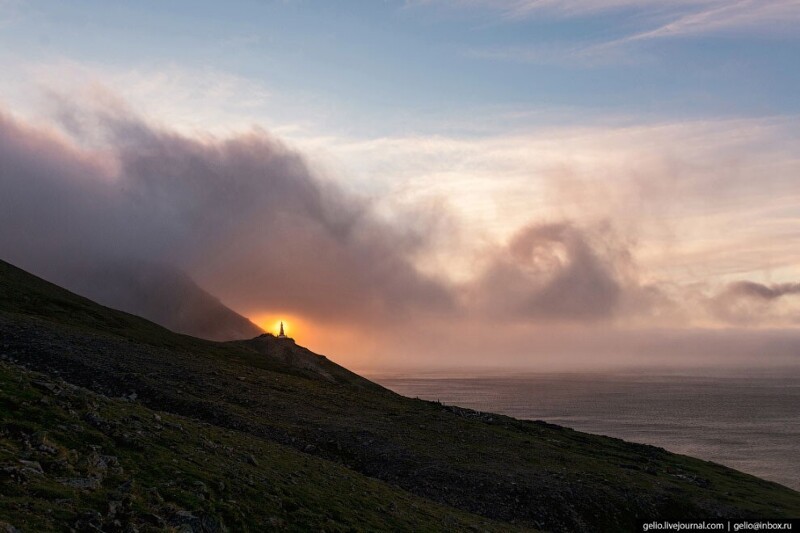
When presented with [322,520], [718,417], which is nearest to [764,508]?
[322,520]

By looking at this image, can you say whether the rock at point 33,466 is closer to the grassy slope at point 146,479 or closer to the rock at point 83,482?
the grassy slope at point 146,479

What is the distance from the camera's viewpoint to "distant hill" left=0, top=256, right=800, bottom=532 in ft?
66.7

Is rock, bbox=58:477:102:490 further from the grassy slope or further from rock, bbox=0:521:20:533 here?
rock, bbox=0:521:20:533

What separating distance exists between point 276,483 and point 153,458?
6.50 meters

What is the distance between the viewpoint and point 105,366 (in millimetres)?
55250

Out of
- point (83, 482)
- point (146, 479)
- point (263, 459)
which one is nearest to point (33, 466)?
point (83, 482)

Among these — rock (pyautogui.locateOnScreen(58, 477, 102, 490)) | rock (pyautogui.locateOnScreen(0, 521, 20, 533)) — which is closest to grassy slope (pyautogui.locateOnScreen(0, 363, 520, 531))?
rock (pyautogui.locateOnScreen(58, 477, 102, 490))

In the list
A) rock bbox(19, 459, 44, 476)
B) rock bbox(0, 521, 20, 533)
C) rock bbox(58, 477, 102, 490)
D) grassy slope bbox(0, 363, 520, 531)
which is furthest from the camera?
rock bbox(58, 477, 102, 490)

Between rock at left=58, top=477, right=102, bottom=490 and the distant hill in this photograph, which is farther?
the distant hill

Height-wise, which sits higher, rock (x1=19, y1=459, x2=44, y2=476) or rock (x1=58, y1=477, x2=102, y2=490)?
rock (x1=19, y1=459, x2=44, y2=476)

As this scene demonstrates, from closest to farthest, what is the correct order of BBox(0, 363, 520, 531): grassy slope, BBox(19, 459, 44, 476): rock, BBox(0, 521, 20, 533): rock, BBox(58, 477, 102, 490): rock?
BBox(0, 521, 20, 533): rock, BBox(0, 363, 520, 531): grassy slope, BBox(19, 459, 44, 476): rock, BBox(58, 477, 102, 490): rock

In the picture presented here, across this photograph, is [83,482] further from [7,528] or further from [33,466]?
[7,528]

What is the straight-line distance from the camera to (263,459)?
33.2 metres

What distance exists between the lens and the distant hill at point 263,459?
66.7 feet
